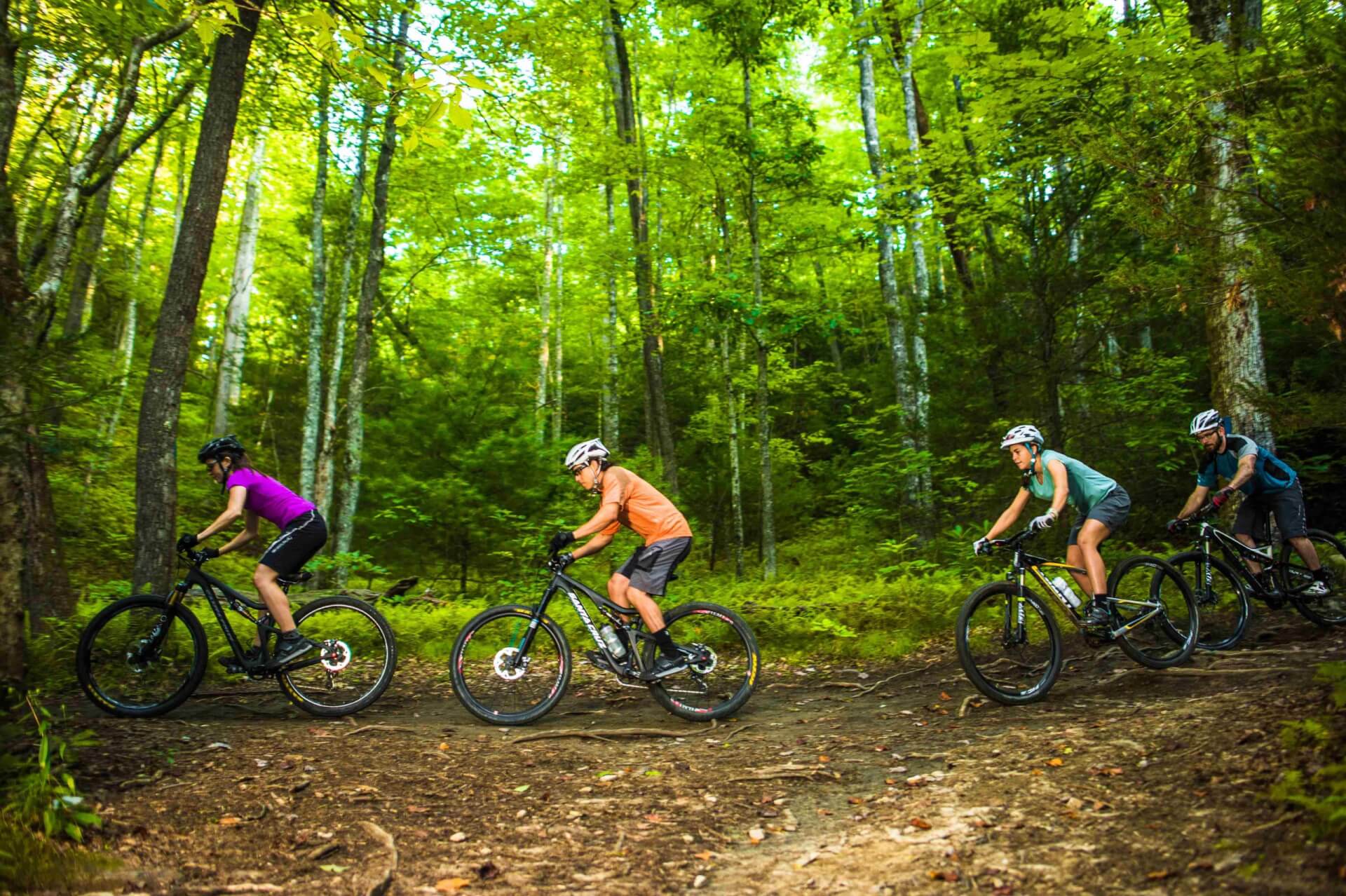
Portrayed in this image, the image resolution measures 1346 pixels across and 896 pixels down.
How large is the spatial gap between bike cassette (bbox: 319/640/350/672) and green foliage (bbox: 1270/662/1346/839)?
5870 mm

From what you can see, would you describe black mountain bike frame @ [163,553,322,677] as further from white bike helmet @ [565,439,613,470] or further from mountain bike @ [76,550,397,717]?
white bike helmet @ [565,439,613,470]

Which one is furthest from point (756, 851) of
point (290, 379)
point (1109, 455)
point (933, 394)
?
point (290, 379)

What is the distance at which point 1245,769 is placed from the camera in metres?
3.61

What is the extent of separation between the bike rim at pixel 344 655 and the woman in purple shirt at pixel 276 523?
0.50ft

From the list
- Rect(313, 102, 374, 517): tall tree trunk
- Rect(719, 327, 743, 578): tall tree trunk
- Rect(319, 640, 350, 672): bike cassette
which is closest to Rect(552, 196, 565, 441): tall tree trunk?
Rect(719, 327, 743, 578): tall tree trunk

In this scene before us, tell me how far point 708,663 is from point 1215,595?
4735mm

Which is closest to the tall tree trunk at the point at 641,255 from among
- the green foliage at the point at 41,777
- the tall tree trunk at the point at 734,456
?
the tall tree trunk at the point at 734,456

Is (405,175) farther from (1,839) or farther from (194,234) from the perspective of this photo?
(1,839)

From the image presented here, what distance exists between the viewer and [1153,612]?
6.48 m

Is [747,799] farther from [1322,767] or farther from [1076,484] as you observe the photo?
[1076,484]

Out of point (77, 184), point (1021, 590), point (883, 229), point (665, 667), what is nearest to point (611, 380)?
point (883, 229)

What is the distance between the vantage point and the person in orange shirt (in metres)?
6.03

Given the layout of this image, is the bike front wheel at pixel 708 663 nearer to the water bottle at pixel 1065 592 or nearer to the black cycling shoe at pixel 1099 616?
the water bottle at pixel 1065 592

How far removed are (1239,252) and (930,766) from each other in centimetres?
456
